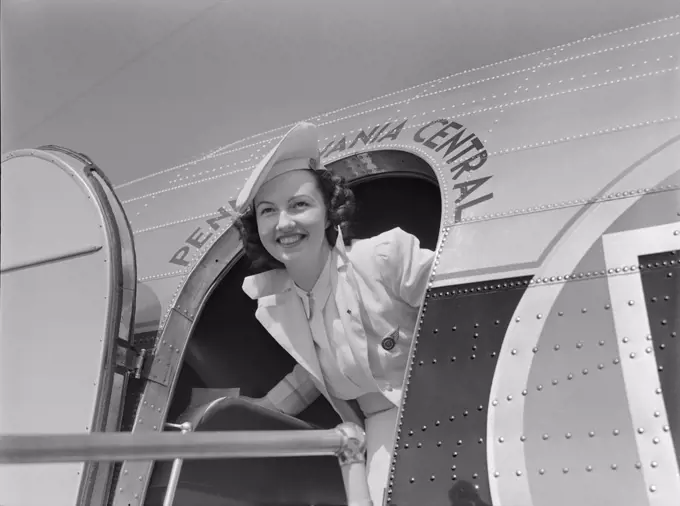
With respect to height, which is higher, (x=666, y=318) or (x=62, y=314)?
(x=62, y=314)

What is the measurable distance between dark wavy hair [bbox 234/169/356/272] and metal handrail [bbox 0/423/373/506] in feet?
2.96

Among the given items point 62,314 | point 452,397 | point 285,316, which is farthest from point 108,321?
point 452,397

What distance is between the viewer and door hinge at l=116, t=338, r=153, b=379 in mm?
2748

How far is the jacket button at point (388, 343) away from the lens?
8.38 feet

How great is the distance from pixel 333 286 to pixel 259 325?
729 millimetres

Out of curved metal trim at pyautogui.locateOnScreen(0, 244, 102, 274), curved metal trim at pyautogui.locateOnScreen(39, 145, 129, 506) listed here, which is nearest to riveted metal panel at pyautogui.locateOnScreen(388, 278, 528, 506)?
curved metal trim at pyautogui.locateOnScreen(39, 145, 129, 506)

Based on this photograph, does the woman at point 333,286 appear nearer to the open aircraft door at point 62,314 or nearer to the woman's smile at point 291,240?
the woman's smile at point 291,240

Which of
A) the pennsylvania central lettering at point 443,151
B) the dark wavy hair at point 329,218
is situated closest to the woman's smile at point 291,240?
the dark wavy hair at point 329,218

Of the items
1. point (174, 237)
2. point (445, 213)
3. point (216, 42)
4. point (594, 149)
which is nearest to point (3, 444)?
point (445, 213)

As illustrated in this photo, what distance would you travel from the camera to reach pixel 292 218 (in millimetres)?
2564

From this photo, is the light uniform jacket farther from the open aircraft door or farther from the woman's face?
the open aircraft door

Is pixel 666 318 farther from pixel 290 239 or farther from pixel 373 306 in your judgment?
pixel 290 239

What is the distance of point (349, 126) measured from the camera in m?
3.16

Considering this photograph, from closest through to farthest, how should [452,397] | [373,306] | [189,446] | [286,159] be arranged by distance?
[189,446], [452,397], [373,306], [286,159]
